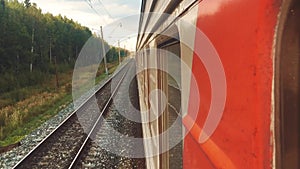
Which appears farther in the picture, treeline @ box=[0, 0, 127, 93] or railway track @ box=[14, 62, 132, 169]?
treeline @ box=[0, 0, 127, 93]

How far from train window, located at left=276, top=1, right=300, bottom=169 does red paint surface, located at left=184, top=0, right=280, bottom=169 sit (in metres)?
0.02

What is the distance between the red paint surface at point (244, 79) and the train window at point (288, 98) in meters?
0.02

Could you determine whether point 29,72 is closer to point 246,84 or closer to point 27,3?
point 27,3

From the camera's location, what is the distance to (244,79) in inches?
26.3

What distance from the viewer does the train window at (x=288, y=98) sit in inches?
22.6

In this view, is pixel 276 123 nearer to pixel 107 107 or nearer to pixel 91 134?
pixel 91 134

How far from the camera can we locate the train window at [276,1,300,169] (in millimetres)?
573

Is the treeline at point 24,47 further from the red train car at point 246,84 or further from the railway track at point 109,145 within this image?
the red train car at point 246,84

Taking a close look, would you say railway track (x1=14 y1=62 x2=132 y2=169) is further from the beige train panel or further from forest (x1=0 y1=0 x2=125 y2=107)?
forest (x1=0 y1=0 x2=125 y2=107)

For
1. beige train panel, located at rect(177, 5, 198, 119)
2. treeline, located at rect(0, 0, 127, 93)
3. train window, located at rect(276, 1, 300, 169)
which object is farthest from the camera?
treeline, located at rect(0, 0, 127, 93)

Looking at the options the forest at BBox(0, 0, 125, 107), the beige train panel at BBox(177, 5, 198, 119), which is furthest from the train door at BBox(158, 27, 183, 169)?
the forest at BBox(0, 0, 125, 107)

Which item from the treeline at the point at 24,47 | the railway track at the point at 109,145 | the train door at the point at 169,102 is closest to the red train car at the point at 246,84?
the train door at the point at 169,102

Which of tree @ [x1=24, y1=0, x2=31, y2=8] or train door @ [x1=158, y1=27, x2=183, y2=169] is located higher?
tree @ [x1=24, y1=0, x2=31, y2=8]

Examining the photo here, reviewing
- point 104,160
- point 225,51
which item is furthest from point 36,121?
point 225,51
